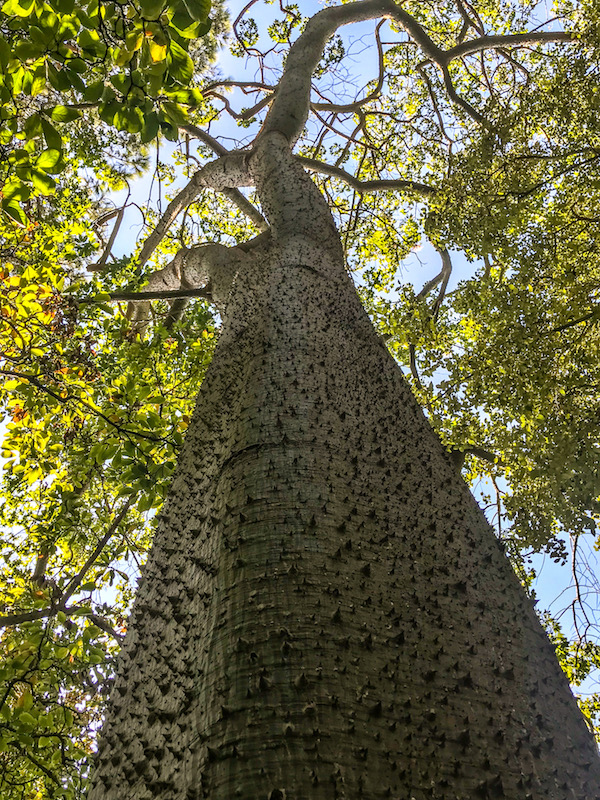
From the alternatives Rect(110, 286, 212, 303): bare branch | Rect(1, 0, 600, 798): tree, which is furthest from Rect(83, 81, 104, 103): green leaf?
Rect(110, 286, 212, 303): bare branch

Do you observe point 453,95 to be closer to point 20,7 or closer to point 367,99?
point 367,99

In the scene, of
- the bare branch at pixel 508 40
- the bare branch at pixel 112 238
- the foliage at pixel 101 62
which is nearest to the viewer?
the foliage at pixel 101 62

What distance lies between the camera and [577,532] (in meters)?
3.35

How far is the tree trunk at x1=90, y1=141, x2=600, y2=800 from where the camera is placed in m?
0.98

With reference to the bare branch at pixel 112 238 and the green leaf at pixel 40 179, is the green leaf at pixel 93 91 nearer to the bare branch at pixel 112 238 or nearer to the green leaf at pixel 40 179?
the green leaf at pixel 40 179

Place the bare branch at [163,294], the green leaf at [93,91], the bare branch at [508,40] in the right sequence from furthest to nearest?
the bare branch at [508,40] → the bare branch at [163,294] → the green leaf at [93,91]

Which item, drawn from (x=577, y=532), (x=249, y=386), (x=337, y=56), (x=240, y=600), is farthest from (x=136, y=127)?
(x=337, y=56)

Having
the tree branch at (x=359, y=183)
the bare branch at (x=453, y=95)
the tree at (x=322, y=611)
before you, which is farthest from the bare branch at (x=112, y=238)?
the tree at (x=322, y=611)

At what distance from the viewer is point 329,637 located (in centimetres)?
115

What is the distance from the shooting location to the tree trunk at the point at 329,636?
984 millimetres

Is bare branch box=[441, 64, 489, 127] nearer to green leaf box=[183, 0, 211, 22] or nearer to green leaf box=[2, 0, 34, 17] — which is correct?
green leaf box=[183, 0, 211, 22]

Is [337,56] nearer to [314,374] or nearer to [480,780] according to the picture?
[314,374]

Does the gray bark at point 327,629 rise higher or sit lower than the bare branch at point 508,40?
lower

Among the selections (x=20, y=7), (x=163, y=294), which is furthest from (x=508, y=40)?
(x=20, y=7)
